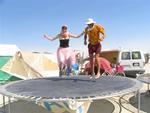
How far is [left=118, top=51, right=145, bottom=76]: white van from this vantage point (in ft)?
41.7

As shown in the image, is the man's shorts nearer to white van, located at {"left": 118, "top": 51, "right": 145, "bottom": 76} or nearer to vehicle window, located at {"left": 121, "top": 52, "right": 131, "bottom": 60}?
white van, located at {"left": 118, "top": 51, "right": 145, "bottom": 76}

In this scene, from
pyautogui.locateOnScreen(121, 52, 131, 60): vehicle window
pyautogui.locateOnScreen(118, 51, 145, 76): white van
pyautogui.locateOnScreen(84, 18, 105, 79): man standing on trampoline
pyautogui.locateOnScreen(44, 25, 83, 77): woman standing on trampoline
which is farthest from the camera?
pyautogui.locateOnScreen(121, 52, 131, 60): vehicle window

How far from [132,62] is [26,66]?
15.6 feet

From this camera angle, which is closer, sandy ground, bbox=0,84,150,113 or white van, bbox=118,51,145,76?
sandy ground, bbox=0,84,150,113

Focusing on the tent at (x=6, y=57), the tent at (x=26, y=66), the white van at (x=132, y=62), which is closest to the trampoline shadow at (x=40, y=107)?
the tent at (x=26, y=66)

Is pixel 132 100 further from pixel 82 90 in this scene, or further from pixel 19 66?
pixel 19 66

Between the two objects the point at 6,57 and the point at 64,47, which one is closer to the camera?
the point at 64,47

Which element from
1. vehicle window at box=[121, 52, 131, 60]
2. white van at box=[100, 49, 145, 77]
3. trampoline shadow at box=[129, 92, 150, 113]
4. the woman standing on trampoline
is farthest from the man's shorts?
vehicle window at box=[121, 52, 131, 60]

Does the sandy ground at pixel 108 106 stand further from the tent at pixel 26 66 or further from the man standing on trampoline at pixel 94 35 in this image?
the tent at pixel 26 66

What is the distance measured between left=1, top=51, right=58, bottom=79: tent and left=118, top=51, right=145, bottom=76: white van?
11.0 feet

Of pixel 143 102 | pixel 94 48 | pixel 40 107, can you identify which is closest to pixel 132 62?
pixel 143 102

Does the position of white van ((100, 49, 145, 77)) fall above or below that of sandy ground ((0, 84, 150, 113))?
above

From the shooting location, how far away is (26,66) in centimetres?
1085

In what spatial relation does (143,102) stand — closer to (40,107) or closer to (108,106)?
(108,106)
